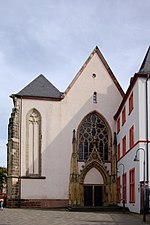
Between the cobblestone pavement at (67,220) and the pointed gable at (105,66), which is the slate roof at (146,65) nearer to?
the pointed gable at (105,66)

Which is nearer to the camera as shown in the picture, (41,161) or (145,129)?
(145,129)

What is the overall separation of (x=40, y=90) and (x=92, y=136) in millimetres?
7199

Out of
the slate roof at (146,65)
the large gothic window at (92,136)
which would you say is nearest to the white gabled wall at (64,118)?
the large gothic window at (92,136)

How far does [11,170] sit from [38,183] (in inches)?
115

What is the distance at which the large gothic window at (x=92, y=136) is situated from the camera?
43.6 meters

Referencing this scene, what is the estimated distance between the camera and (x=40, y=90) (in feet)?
146

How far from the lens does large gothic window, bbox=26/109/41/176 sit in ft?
138

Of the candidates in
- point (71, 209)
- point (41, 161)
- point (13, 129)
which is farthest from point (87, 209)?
point (13, 129)

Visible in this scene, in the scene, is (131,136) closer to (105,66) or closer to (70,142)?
(70,142)

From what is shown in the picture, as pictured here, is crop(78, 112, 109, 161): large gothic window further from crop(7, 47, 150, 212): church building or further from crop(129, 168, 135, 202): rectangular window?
crop(129, 168, 135, 202): rectangular window

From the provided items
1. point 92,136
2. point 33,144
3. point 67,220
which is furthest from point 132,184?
point 33,144

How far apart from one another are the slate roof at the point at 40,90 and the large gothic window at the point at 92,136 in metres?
4.00

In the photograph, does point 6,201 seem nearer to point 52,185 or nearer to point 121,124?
point 52,185

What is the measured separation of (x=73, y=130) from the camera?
43156mm
